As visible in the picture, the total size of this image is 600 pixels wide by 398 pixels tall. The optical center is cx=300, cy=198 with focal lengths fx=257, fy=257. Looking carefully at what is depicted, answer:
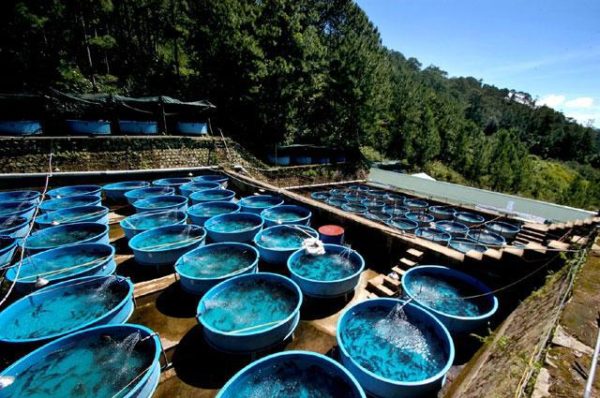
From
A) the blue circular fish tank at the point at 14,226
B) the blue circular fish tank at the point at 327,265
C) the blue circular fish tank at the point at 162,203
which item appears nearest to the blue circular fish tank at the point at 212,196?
the blue circular fish tank at the point at 162,203

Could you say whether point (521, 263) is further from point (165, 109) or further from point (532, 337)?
point (165, 109)

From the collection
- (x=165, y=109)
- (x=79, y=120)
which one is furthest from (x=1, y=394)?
(x=165, y=109)

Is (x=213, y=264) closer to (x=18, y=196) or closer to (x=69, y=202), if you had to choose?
(x=69, y=202)

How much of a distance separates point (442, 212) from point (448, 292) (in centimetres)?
789

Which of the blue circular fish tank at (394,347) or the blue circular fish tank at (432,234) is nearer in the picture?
the blue circular fish tank at (394,347)

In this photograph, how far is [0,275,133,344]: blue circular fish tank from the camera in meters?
4.50

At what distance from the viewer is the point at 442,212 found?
12.6 m

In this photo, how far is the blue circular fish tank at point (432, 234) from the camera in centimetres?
942

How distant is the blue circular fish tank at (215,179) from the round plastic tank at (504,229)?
41.0 ft

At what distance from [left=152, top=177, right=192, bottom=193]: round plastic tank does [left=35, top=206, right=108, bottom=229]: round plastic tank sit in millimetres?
3830

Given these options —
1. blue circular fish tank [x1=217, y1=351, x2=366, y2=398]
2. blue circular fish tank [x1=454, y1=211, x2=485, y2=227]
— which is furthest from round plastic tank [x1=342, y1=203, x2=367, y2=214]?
blue circular fish tank [x1=217, y1=351, x2=366, y2=398]

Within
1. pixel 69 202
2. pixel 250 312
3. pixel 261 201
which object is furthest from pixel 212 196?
pixel 250 312

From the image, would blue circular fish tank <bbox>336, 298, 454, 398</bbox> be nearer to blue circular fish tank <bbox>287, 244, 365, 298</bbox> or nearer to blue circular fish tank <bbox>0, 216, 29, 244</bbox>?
blue circular fish tank <bbox>287, 244, 365, 298</bbox>

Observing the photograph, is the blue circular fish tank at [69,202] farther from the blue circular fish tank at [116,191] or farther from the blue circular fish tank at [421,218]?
the blue circular fish tank at [421,218]
